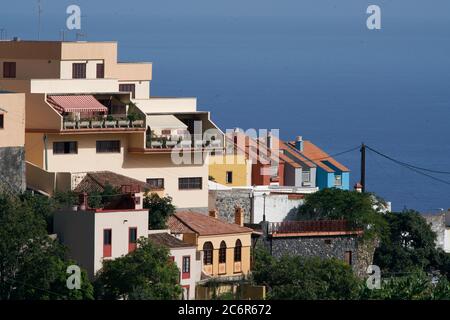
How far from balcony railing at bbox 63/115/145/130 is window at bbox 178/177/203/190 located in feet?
7.20

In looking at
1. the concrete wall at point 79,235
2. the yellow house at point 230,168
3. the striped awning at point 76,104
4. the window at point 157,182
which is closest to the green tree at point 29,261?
the concrete wall at point 79,235

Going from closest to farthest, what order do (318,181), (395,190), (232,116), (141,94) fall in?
(141,94) → (318,181) → (395,190) → (232,116)

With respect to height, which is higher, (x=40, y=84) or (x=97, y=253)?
(x=40, y=84)

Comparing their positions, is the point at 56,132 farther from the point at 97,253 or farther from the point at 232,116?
the point at 232,116

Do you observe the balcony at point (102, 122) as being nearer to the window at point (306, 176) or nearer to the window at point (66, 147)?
the window at point (66, 147)

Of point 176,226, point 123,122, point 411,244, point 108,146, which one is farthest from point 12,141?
point 411,244

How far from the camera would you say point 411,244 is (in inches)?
2771

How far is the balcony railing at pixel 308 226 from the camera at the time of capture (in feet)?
213

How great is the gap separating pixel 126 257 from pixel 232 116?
11585 cm

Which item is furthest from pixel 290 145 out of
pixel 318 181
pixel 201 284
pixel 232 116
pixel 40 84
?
pixel 232 116

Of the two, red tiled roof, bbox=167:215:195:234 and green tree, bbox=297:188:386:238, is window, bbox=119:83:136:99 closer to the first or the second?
green tree, bbox=297:188:386:238

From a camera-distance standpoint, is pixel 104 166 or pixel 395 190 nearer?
pixel 104 166

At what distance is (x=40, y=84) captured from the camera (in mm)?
66750

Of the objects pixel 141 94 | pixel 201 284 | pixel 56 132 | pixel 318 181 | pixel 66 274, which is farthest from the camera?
pixel 318 181
